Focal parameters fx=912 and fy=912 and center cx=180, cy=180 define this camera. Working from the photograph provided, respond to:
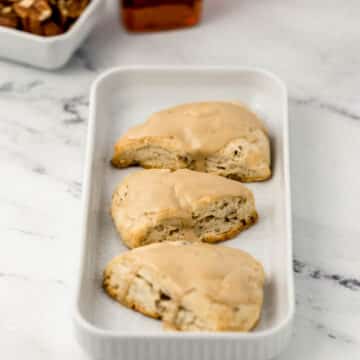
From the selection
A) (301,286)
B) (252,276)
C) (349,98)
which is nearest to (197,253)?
(252,276)

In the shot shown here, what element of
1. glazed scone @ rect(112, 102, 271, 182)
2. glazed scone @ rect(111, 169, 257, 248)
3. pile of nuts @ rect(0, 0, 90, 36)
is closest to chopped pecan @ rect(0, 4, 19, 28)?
pile of nuts @ rect(0, 0, 90, 36)

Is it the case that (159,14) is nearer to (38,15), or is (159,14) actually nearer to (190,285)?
(38,15)

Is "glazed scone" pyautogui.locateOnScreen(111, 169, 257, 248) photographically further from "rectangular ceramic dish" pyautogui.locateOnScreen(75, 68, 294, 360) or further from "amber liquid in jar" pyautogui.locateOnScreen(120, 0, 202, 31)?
"amber liquid in jar" pyautogui.locateOnScreen(120, 0, 202, 31)

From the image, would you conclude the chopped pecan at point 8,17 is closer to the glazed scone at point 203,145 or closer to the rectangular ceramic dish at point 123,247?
the rectangular ceramic dish at point 123,247

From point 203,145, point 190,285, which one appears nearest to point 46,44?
point 203,145

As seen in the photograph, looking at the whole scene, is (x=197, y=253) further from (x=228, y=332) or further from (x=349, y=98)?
(x=349, y=98)

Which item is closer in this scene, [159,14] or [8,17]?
[8,17]
